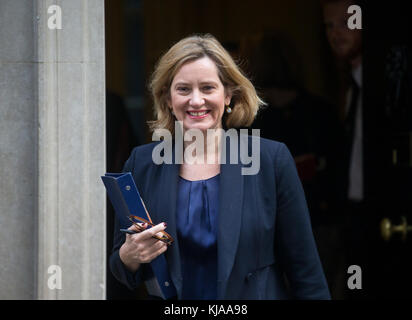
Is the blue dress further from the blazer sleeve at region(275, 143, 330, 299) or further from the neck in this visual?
the blazer sleeve at region(275, 143, 330, 299)

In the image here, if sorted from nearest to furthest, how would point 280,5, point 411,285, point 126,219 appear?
point 126,219 → point 411,285 → point 280,5

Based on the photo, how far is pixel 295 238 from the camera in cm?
255

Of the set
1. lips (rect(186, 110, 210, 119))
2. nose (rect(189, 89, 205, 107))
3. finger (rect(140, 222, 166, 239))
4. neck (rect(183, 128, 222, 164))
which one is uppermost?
nose (rect(189, 89, 205, 107))

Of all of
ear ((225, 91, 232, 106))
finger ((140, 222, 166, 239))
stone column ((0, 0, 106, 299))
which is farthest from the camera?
stone column ((0, 0, 106, 299))

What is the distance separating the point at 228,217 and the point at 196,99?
21.7 inches

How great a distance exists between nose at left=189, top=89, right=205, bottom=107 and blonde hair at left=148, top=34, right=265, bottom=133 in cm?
13

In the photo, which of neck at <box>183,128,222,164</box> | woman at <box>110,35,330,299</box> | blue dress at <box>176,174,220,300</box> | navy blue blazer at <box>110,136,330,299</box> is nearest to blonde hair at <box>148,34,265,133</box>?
woman at <box>110,35,330,299</box>

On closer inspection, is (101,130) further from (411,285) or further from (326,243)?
(411,285)

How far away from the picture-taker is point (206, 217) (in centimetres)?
250

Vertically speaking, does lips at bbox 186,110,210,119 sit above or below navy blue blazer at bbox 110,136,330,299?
above

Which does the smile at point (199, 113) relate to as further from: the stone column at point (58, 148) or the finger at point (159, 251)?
the stone column at point (58, 148)

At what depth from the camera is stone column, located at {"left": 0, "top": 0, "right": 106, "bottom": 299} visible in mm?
3109
